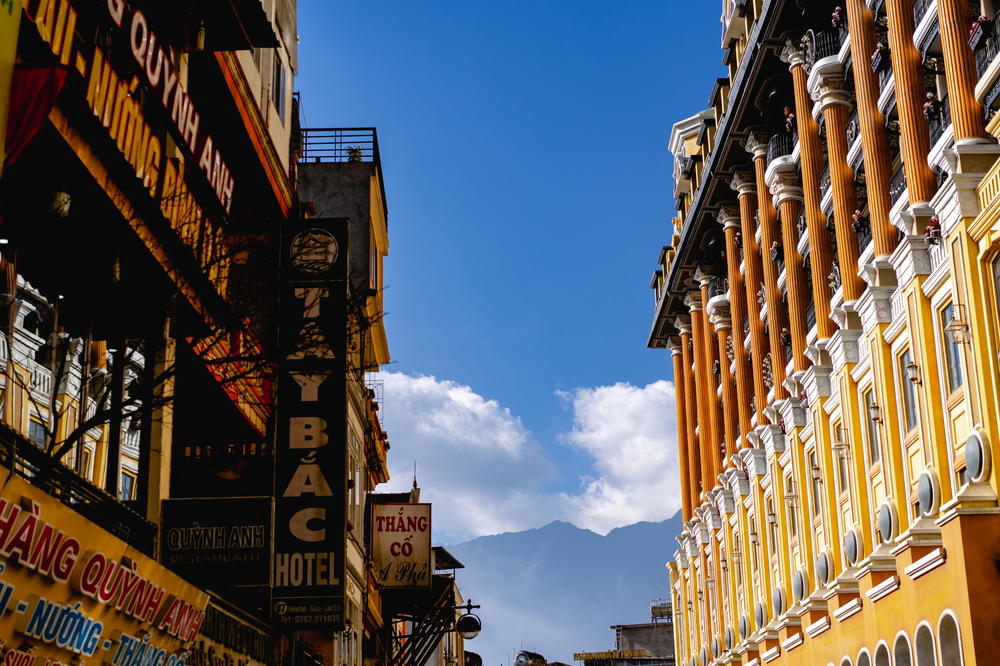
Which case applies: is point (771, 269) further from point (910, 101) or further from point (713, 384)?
point (910, 101)

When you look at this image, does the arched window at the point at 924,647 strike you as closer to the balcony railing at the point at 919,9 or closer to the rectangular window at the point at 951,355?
the rectangular window at the point at 951,355

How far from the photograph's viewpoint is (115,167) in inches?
698

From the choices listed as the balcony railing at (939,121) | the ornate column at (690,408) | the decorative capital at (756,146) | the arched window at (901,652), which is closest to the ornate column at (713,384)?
the ornate column at (690,408)

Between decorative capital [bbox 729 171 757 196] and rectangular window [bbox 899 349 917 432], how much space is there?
23394 millimetres

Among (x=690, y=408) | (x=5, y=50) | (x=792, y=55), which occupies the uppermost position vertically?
(x=792, y=55)

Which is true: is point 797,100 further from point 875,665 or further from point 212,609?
point 212,609

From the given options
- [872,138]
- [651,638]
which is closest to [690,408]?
[872,138]

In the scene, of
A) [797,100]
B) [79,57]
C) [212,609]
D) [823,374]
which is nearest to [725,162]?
[797,100]

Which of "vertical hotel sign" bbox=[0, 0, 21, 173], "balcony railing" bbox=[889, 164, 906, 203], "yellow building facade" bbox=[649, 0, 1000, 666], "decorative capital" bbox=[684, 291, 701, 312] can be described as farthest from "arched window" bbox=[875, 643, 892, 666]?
"decorative capital" bbox=[684, 291, 701, 312]

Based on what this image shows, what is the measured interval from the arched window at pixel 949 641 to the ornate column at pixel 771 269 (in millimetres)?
18801

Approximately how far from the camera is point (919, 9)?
3356cm

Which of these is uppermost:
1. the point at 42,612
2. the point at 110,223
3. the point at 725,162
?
the point at 725,162

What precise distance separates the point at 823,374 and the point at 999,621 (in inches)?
564

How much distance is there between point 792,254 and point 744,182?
9.83 m
